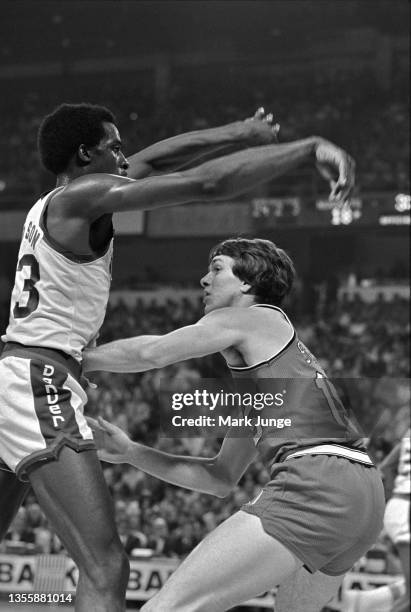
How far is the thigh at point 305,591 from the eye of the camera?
124 inches

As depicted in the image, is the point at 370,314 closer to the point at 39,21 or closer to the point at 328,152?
the point at 39,21

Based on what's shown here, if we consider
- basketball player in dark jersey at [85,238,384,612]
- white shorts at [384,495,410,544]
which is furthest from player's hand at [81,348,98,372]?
white shorts at [384,495,410,544]

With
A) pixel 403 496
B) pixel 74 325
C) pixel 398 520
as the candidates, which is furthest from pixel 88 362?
pixel 403 496

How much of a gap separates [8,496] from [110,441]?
1.35ft

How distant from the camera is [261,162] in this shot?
2971mm

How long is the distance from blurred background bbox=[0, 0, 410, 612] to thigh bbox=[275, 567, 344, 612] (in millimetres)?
8952

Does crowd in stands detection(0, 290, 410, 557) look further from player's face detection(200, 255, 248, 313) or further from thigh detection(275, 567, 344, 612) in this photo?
thigh detection(275, 567, 344, 612)

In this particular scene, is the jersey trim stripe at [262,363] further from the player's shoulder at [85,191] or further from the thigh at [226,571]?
the player's shoulder at [85,191]

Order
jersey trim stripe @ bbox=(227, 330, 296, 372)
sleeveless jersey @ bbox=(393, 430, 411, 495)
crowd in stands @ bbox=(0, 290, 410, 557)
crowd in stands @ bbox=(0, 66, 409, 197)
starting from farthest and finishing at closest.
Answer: crowd in stands @ bbox=(0, 66, 409, 197), crowd in stands @ bbox=(0, 290, 410, 557), sleeveless jersey @ bbox=(393, 430, 411, 495), jersey trim stripe @ bbox=(227, 330, 296, 372)

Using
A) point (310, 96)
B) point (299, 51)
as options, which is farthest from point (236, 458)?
point (299, 51)

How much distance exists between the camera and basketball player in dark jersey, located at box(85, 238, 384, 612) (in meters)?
2.81

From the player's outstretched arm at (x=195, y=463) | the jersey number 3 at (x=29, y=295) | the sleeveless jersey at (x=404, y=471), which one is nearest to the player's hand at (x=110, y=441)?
the player's outstretched arm at (x=195, y=463)

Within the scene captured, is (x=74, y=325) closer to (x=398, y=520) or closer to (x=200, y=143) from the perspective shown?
(x=200, y=143)

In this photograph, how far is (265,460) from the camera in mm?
3180
